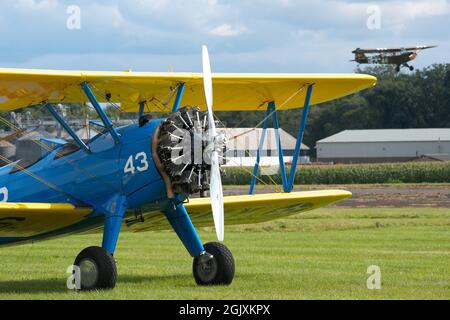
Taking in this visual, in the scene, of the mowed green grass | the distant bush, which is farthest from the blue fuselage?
the distant bush

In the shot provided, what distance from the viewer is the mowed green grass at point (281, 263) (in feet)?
39.5

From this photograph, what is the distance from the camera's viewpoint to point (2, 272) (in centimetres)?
1586

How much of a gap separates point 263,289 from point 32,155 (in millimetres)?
4001

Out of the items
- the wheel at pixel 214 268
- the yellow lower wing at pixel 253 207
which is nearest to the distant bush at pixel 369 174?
the yellow lower wing at pixel 253 207

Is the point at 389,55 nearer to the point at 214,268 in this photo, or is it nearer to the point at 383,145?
the point at 383,145

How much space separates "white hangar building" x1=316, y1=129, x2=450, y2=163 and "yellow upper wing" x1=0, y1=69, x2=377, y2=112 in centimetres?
8647

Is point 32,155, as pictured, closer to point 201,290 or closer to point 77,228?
point 77,228

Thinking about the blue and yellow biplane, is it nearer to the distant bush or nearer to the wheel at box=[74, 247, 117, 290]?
the wheel at box=[74, 247, 117, 290]

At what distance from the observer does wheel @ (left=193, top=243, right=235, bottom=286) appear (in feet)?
43.1

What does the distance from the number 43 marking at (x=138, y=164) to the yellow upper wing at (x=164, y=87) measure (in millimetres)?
1124

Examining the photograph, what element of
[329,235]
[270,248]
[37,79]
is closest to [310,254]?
[270,248]

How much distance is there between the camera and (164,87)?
13930 millimetres

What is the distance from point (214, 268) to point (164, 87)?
2642 millimetres

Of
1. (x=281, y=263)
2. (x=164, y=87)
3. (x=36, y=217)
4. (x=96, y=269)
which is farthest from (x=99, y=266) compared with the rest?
(x=281, y=263)
